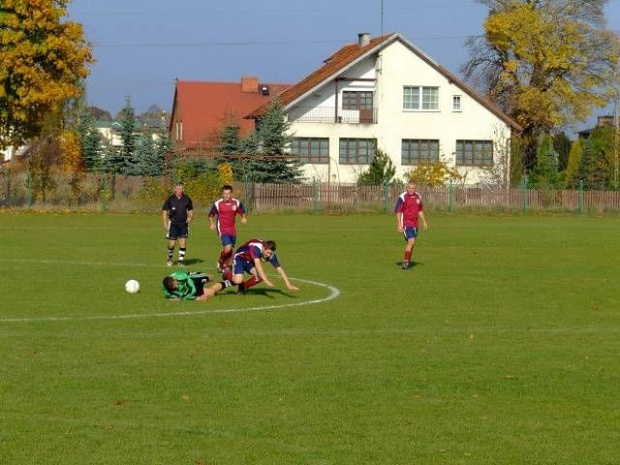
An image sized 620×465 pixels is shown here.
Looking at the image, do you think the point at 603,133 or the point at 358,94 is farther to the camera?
the point at 603,133

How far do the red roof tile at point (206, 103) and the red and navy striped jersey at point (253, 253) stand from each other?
67.6 meters

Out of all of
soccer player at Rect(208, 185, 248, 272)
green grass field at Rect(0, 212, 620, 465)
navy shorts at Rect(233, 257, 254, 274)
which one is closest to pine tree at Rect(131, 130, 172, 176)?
green grass field at Rect(0, 212, 620, 465)

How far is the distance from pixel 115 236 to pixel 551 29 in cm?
4425

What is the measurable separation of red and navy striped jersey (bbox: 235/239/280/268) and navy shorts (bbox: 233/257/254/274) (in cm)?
5

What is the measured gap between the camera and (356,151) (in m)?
70.6

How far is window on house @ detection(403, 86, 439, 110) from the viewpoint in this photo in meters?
70.5

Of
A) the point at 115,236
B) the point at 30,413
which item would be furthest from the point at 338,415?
the point at 115,236

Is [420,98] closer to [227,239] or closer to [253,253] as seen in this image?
[227,239]

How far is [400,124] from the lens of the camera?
Result: 7056cm

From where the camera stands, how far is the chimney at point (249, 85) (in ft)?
310

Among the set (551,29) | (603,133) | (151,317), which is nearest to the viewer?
(151,317)

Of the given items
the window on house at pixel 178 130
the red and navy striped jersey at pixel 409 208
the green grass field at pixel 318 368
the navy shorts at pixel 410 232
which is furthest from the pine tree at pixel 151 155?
the navy shorts at pixel 410 232

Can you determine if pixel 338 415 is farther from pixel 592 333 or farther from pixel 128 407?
pixel 592 333

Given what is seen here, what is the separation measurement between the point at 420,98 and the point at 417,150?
3.07 metres
